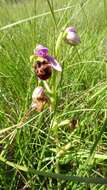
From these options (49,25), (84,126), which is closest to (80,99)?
(84,126)

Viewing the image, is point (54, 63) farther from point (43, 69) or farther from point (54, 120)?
point (54, 120)

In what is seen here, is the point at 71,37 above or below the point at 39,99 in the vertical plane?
above

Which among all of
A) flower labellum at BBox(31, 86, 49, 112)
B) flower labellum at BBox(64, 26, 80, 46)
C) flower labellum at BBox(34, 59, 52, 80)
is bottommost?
flower labellum at BBox(31, 86, 49, 112)

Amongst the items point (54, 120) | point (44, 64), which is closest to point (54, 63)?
point (44, 64)

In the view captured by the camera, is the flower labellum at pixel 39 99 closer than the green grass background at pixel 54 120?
Yes

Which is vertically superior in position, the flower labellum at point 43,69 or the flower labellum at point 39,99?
the flower labellum at point 43,69

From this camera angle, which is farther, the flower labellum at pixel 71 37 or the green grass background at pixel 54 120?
the green grass background at pixel 54 120

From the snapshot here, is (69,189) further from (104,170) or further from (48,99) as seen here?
(48,99)

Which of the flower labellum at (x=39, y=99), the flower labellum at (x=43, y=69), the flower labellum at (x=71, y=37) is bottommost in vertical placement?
the flower labellum at (x=39, y=99)
